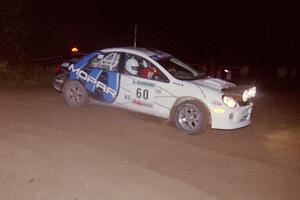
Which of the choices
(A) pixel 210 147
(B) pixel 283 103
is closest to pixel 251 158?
(A) pixel 210 147

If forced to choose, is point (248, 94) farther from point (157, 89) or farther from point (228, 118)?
point (157, 89)

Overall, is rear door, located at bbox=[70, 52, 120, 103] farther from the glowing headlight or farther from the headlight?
the glowing headlight

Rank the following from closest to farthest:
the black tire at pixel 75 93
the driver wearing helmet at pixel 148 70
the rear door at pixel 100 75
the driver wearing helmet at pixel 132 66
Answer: the driver wearing helmet at pixel 148 70, the driver wearing helmet at pixel 132 66, the rear door at pixel 100 75, the black tire at pixel 75 93

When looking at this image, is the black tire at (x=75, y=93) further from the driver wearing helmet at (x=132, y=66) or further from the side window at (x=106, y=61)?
the driver wearing helmet at (x=132, y=66)

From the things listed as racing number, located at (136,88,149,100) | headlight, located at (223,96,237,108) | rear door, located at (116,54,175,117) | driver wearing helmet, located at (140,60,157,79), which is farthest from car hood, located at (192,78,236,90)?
racing number, located at (136,88,149,100)

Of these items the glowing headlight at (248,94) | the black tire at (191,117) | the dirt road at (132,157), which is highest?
the glowing headlight at (248,94)

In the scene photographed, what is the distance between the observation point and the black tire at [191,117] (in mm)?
9414

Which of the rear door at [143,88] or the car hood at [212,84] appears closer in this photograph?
the car hood at [212,84]

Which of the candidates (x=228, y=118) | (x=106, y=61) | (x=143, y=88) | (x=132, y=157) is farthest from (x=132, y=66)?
(x=132, y=157)

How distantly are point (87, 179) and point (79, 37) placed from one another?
21.7m

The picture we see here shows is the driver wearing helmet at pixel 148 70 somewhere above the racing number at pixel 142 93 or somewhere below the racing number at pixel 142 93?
above

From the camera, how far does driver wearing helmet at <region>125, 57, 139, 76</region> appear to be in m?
10.3

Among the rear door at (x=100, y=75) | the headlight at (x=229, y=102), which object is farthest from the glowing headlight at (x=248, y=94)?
the rear door at (x=100, y=75)

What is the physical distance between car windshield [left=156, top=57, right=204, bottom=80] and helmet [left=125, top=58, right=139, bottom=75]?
1.52 ft
